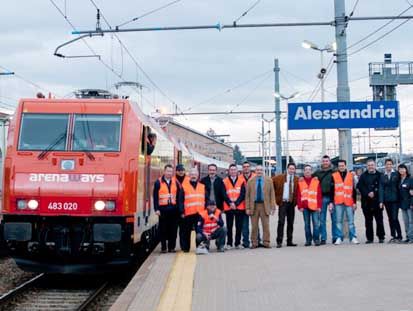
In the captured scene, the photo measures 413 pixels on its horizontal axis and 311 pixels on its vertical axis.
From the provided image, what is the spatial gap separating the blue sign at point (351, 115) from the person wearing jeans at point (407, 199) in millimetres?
1592

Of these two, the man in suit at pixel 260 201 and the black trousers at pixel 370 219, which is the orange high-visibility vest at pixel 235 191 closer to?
the man in suit at pixel 260 201

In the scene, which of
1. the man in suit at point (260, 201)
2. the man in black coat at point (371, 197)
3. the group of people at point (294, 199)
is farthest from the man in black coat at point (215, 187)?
the man in black coat at point (371, 197)

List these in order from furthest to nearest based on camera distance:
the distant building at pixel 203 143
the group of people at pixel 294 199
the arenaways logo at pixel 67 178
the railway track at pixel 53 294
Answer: the distant building at pixel 203 143, the group of people at pixel 294 199, the arenaways logo at pixel 67 178, the railway track at pixel 53 294

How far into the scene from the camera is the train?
11938 mm

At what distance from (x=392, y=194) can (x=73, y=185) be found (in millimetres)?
6507

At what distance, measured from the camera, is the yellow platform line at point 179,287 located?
8.51 m

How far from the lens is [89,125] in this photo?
41.9 ft

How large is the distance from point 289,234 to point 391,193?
223cm

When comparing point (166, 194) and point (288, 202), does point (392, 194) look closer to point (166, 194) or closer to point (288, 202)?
point (288, 202)

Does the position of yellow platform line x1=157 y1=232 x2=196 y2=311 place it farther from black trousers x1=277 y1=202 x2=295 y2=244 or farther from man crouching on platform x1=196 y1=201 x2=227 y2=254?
black trousers x1=277 y1=202 x2=295 y2=244

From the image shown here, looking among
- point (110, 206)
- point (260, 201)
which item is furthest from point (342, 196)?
point (110, 206)

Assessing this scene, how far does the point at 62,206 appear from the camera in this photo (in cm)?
1193

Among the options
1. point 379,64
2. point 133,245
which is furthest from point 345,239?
point 379,64

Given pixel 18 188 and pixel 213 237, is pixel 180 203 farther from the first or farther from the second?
pixel 18 188
